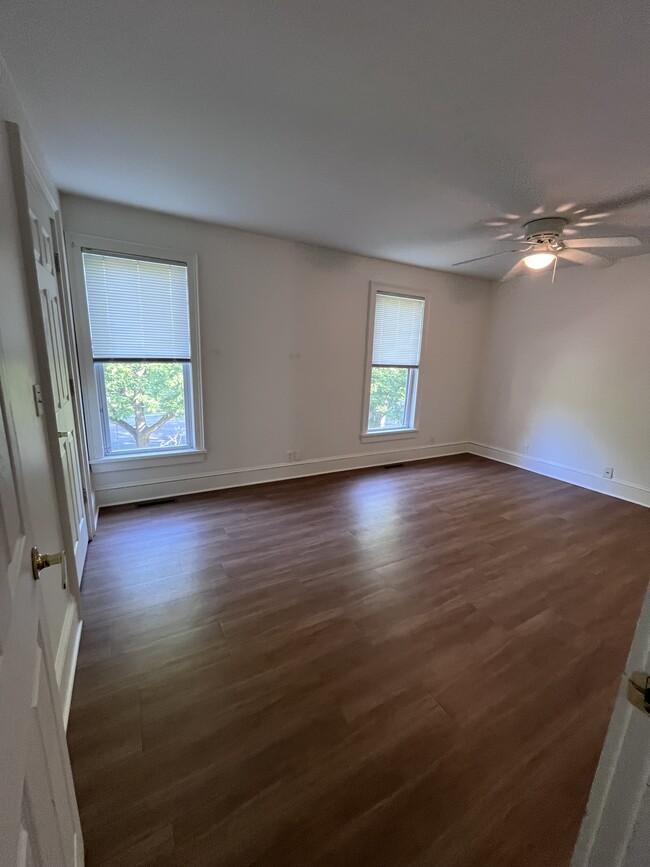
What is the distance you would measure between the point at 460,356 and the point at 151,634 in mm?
5048

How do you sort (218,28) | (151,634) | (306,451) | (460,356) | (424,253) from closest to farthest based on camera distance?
(218,28), (151,634), (424,253), (306,451), (460,356)

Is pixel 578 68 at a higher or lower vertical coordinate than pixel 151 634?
higher

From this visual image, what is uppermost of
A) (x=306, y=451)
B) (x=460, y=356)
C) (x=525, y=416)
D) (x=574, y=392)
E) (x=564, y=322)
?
(x=564, y=322)

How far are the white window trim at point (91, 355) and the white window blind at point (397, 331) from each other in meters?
2.19

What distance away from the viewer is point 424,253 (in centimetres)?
407

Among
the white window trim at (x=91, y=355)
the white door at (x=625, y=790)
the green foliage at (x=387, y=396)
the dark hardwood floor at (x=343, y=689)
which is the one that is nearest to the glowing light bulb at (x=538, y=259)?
the green foliage at (x=387, y=396)

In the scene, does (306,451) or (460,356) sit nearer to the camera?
(306,451)

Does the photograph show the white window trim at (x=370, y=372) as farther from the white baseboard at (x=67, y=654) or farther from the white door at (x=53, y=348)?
the white baseboard at (x=67, y=654)

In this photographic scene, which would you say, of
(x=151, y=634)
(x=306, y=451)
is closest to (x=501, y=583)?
(x=151, y=634)

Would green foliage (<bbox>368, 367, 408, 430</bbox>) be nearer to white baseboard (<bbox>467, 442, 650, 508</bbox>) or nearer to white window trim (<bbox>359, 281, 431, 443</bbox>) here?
white window trim (<bbox>359, 281, 431, 443</bbox>)

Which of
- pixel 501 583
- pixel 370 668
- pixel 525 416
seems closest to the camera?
pixel 370 668

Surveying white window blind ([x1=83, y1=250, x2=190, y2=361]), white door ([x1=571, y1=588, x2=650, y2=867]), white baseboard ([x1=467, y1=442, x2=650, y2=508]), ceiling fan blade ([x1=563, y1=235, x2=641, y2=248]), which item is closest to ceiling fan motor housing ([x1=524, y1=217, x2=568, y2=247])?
ceiling fan blade ([x1=563, y1=235, x2=641, y2=248])

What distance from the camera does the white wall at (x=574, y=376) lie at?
12.9 feet

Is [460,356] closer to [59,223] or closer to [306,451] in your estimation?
[306,451]
